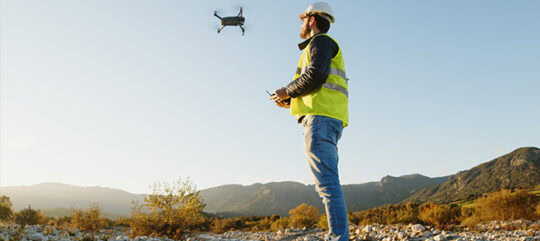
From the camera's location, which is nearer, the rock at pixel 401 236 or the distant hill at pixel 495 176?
the rock at pixel 401 236

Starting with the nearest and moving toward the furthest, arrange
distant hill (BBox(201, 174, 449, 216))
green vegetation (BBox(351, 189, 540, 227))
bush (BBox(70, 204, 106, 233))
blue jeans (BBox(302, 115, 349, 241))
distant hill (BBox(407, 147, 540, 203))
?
1. blue jeans (BBox(302, 115, 349, 241))
2. bush (BBox(70, 204, 106, 233))
3. green vegetation (BBox(351, 189, 540, 227))
4. distant hill (BBox(407, 147, 540, 203))
5. distant hill (BBox(201, 174, 449, 216))

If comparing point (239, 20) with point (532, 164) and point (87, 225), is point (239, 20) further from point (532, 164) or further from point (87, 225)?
point (532, 164)

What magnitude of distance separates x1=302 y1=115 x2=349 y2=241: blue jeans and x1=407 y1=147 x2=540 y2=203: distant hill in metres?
66.6

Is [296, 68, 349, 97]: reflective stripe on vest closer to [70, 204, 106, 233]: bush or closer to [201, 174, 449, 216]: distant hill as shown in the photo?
[70, 204, 106, 233]: bush

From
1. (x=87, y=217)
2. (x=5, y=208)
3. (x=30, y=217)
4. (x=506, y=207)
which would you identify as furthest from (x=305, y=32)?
(x=5, y=208)

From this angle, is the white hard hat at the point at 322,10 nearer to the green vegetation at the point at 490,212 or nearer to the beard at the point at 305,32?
A: the beard at the point at 305,32

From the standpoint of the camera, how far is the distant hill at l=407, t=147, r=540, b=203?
206ft

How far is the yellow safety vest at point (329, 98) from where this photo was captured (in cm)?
254

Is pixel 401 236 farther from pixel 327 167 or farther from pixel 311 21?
pixel 311 21

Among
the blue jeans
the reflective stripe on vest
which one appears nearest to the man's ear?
the reflective stripe on vest

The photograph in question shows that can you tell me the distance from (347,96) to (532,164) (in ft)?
289

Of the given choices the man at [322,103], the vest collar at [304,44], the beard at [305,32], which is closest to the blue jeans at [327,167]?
the man at [322,103]

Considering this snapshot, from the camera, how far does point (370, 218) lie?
12.0 meters

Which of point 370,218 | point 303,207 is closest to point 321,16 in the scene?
point 370,218
